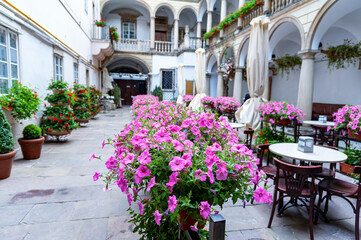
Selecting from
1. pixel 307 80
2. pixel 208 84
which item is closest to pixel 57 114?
pixel 307 80

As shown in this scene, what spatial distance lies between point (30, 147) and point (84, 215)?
8.16ft

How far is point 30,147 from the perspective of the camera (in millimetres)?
4199

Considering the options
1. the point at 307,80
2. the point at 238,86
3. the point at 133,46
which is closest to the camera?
the point at 307,80

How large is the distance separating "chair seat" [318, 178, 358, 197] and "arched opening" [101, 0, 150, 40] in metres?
19.4

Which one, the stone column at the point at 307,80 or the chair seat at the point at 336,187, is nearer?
the chair seat at the point at 336,187

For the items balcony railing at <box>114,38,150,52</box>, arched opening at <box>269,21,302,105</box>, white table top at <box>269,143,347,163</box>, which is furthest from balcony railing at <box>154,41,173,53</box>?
white table top at <box>269,143,347,163</box>

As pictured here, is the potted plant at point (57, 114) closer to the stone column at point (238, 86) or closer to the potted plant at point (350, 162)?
the potted plant at point (350, 162)

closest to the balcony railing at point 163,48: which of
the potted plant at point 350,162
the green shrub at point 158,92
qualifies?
the green shrub at point 158,92

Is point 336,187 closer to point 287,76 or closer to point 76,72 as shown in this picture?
point 76,72

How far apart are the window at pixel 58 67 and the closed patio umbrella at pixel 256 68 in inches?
221

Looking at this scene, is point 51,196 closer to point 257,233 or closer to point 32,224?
point 32,224

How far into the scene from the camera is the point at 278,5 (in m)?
8.32

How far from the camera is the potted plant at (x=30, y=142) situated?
418cm

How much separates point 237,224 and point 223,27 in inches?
490
